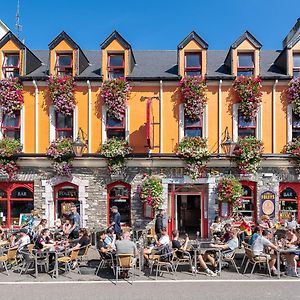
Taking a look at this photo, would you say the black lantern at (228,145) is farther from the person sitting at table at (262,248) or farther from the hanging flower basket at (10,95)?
the hanging flower basket at (10,95)

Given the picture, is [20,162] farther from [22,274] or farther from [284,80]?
[284,80]

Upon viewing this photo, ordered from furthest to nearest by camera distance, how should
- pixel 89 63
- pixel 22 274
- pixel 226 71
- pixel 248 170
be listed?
pixel 89 63 → pixel 226 71 → pixel 248 170 → pixel 22 274

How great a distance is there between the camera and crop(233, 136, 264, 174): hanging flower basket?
14.0 metres

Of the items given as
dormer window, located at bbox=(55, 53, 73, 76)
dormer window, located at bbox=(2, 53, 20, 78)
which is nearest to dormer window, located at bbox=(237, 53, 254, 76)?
dormer window, located at bbox=(55, 53, 73, 76)

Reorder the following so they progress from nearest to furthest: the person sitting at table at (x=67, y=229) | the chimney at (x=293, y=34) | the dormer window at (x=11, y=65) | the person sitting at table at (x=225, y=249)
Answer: the person sitting at table at (x=225, y=249), the person sitting at table at (x=67, y=229), the dormer window at (x=11, y=65), the chimney at (x=293, y=34)

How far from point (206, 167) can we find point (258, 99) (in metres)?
3.58

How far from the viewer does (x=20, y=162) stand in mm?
14641

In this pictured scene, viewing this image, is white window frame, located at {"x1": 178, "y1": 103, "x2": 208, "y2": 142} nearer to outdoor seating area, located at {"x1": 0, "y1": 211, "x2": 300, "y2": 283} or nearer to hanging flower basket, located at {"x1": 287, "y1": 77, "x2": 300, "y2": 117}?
hanging flower basket, located at {"x1": 287, "y1": 77, "x2": 300, "y2": 117}

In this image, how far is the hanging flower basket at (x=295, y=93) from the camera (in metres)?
14.3

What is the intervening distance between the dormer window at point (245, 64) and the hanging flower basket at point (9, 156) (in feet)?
32.9

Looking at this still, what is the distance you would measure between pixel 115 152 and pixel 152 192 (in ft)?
7.37

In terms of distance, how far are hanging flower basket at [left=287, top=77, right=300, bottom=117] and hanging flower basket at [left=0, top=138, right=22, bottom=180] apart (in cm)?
1167

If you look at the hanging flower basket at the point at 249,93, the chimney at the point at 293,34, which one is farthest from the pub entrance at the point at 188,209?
the chimney at the point at 293,34

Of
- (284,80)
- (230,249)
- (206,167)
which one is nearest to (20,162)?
(206,167)
